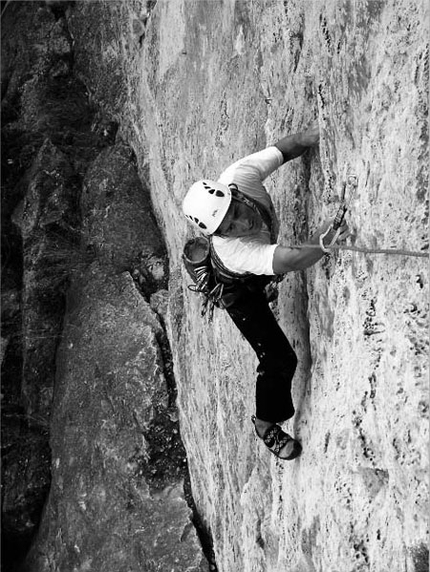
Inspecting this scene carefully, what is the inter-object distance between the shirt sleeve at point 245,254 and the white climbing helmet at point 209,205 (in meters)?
0.19

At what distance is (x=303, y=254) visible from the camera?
4176 mm

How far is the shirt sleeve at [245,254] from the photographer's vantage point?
14.7 feet

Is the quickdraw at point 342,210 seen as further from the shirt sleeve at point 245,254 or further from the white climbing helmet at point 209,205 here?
the white climbing helmet at point 209,205

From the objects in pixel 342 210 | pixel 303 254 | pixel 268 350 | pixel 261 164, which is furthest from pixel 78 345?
pixel 342 210

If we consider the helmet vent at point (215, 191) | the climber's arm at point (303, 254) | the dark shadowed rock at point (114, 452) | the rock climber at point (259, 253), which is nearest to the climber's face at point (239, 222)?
the rock climber at point (259, 253)

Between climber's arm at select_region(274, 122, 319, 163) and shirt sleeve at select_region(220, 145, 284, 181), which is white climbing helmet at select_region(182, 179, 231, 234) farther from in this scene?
climber's arm at select_region(274, 122, 319, 163)

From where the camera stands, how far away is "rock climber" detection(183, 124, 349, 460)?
4.48m

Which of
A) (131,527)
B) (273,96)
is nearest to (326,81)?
(273,96)

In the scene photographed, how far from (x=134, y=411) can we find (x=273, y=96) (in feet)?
15.7

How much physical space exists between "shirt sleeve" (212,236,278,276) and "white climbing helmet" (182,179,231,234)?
0.63 feet

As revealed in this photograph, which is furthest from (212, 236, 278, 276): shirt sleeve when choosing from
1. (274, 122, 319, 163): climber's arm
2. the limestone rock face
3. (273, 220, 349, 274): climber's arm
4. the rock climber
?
(274, 122, 319, 163): climber's arm

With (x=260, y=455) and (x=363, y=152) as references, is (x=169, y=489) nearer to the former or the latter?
(x=260, y=455)

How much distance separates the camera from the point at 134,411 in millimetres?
8703

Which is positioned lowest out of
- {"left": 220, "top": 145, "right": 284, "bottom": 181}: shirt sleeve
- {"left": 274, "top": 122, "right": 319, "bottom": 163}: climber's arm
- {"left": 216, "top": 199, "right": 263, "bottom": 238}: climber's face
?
{"left": 216, "top": 199, "right": 263, "bottom": 238}: climber's face
